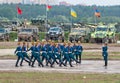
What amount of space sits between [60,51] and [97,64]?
11.1 ft

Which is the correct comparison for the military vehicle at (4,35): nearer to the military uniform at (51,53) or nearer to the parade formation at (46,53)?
the parade formation at (46,53)

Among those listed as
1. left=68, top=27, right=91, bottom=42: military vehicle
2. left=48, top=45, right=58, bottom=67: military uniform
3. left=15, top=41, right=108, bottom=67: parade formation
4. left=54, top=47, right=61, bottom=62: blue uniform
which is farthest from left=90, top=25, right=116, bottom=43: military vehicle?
left=48, top=45, right=58, bottom=67: military uniform

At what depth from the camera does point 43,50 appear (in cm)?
3425

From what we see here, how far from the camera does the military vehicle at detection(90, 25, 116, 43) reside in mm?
63678

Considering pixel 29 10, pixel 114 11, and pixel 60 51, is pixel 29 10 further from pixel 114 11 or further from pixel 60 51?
pixel 60 51

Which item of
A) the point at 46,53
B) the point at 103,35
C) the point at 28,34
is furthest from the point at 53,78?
the point at 28,34

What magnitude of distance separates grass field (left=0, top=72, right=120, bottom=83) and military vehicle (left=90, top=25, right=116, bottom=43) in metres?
35.7

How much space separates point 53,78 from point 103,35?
125 feet

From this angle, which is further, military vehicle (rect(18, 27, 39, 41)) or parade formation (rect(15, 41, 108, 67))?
military vehicle (rect(18, 27, 39, 41))

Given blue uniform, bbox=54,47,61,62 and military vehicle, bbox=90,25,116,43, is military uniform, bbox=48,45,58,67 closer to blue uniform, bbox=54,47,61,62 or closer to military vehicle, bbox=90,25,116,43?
blue uniform, bbox=54,47,61,62

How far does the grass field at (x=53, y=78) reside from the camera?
24.6 m

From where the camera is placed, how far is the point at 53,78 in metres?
25.9

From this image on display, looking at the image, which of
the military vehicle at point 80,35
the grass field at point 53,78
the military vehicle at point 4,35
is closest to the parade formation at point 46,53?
the grass field at point 53,78

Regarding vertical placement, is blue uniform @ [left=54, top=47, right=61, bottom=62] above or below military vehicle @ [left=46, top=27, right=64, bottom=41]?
above
